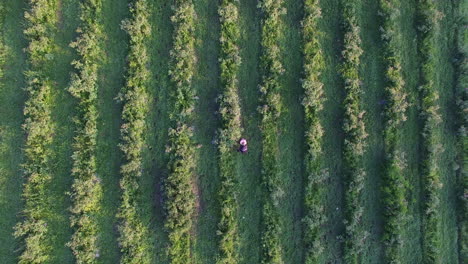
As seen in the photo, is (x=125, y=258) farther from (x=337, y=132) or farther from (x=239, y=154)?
(x=337, y=132)

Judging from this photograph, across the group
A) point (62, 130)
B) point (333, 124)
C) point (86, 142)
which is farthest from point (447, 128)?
point (62, 130)

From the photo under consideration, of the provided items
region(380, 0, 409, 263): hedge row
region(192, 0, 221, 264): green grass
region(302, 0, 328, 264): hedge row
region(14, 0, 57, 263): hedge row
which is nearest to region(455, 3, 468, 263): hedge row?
region(380, 0, 409, 263): hedge row

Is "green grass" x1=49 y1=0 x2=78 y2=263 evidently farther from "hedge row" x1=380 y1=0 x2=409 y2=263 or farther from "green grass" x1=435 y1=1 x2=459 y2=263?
"green grass" x1=435 y1=1 x2=459 y2=263

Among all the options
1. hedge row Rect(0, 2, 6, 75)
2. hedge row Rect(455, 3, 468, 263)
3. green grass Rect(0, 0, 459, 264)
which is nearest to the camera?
hedge row Rect(455, 3, 468, 263)

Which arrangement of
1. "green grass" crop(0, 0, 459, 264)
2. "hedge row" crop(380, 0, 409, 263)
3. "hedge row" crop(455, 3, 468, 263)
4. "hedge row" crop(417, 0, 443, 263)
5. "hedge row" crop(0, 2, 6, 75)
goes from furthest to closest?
1. "hedge row" crop(0, 2, 6, 75)
2. "green grass" crop(0, 0, 459, 264)
3. "hedge row" crop(455, 3, 468, 263)
4. "hedge row" crop(417, 0, 443, 263)
5. "hedge row" crop(380, 0, 409, 263)

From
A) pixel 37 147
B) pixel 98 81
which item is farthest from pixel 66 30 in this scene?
pixel 37 147

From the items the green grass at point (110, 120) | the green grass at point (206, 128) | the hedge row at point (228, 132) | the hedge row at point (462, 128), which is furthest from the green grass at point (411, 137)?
the green grass at point (110, 120)
